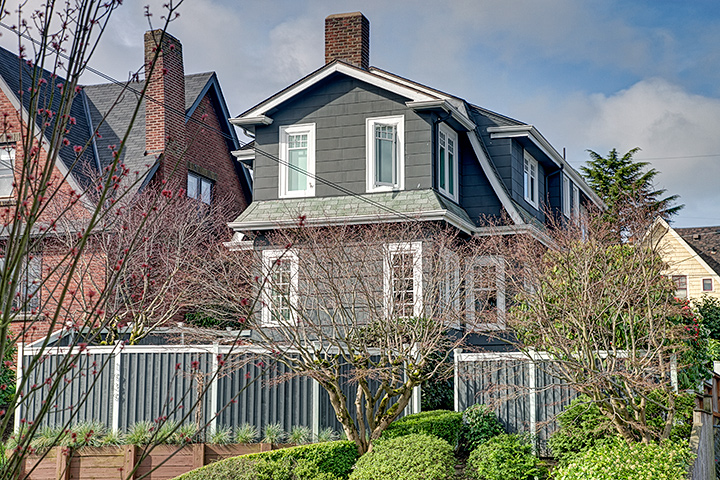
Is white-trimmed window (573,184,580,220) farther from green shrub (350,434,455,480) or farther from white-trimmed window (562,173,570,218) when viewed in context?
green shrub (350,434,455,480)

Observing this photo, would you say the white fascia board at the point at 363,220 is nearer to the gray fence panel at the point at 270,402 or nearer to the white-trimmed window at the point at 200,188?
the gray fence panel at the point at 270,402

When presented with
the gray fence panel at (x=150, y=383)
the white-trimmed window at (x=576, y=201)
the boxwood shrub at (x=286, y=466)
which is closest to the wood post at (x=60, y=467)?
the gray fence panel at (x=150, y=383)

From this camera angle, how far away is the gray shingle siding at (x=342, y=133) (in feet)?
56.6

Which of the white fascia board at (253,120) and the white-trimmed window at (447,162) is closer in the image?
the white-trimmed window at (447,162)

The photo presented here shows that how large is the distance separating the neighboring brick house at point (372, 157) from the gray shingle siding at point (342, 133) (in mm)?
22

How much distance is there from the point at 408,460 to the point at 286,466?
1.58 meters

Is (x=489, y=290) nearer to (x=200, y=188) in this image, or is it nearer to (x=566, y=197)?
(x=566, y=197)

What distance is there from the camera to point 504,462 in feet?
36.2

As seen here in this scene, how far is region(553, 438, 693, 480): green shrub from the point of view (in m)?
8.90

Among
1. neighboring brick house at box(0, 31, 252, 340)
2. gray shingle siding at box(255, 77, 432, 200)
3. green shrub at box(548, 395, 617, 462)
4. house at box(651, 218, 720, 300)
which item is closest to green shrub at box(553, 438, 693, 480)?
green shrub at box(548, 395, 617, 462)

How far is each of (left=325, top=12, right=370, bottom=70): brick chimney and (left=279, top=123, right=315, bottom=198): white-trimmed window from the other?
2.40 m

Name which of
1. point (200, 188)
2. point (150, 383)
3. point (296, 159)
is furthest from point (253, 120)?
point (150, 383)

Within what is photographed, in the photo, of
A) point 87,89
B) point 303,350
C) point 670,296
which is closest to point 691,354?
point 670,296

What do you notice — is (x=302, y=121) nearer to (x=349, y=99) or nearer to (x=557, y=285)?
(x=349, y=99)
